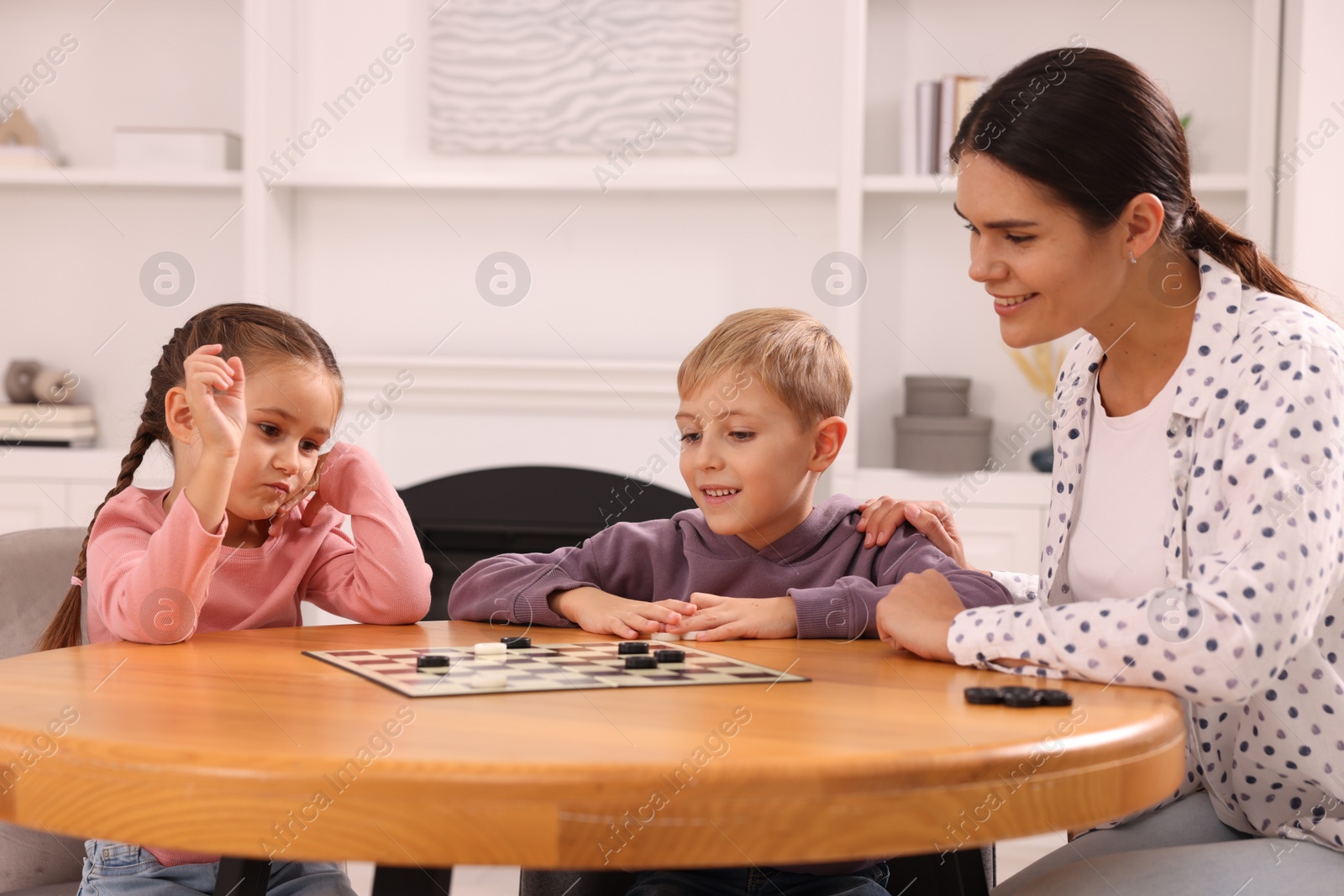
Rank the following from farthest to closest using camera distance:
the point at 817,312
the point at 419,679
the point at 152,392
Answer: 1. the point at 817,312
2. the point at 152,392
3. the point at 419,679

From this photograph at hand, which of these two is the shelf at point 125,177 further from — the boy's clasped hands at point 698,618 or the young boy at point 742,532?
the boy's clasped hands at point 698,618

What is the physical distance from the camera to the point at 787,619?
4.37 ft

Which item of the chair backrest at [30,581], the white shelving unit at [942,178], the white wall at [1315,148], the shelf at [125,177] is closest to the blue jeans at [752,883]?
the chair backrest at [30,581]

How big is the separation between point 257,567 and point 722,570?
577 mm

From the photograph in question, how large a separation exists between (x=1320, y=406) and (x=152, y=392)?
1.33 metres

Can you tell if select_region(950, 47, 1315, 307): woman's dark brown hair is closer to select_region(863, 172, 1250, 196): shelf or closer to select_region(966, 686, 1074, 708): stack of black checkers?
select_region(966, 686, 1074, 708): stack of black checkers

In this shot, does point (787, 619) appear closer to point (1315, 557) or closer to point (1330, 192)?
point (1315, 557)

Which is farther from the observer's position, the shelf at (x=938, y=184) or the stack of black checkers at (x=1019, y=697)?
the shelf at (x=938, y=184)

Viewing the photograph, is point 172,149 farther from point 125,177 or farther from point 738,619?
point 738,619

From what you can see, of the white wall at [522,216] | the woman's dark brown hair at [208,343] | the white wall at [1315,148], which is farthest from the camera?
the white wall at [522,216]

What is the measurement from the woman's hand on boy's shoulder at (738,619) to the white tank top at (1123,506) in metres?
0.34

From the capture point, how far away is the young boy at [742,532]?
55.8 inches

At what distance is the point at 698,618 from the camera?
1.32 m

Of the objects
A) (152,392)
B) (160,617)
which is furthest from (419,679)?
(152,392)
